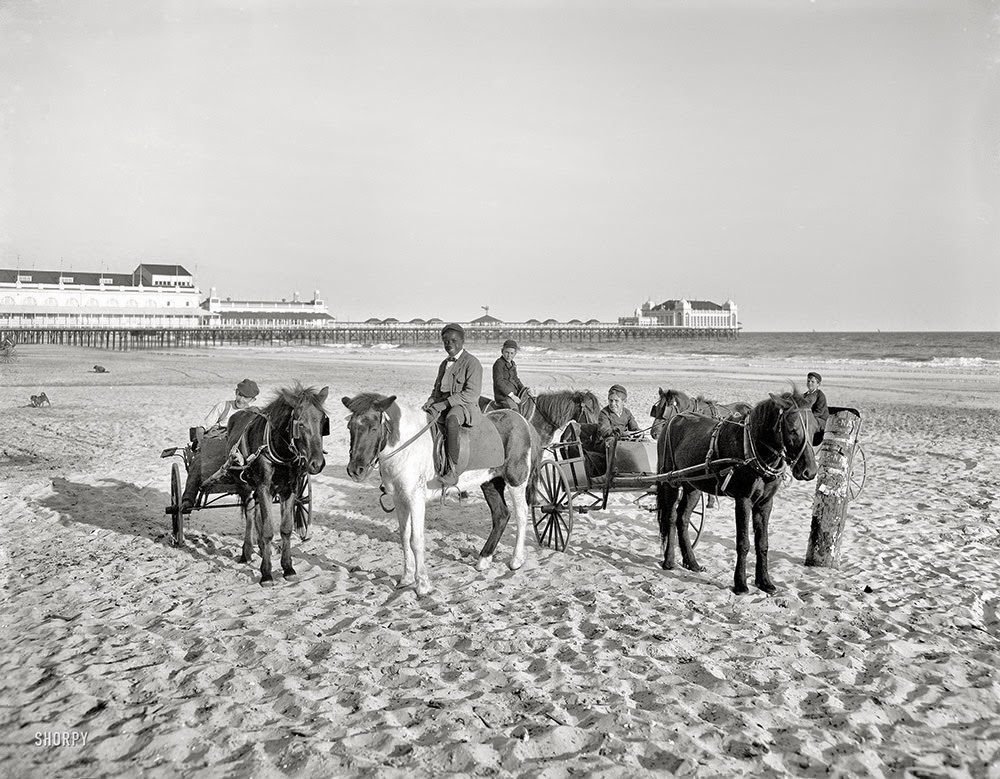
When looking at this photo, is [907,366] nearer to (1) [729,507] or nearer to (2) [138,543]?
(1) [729,507]

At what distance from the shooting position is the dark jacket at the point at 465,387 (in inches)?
268

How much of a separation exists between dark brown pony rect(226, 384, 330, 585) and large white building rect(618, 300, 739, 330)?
15334cm

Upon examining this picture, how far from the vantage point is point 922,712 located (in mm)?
4293

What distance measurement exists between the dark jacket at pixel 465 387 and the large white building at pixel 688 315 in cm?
15274

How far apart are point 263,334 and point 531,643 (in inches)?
3499

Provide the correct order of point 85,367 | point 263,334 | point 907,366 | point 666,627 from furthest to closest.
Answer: point 263,334 < point 907,366 < point 85,367 < point 666,627

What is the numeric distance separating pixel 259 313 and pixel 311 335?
25.4 meters

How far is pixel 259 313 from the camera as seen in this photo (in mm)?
114688

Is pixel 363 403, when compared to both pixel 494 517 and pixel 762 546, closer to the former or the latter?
pixel 494 517

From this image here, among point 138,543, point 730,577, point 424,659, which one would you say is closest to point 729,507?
point 730,577

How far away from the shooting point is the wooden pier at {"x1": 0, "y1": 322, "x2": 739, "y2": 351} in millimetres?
74438

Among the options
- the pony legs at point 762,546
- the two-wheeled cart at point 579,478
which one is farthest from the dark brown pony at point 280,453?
the pony legs at point 762,546

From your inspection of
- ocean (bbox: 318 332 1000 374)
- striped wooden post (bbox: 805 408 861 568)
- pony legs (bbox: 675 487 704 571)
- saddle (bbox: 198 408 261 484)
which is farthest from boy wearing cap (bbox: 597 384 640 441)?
ocean (bbox: 318 332 1000 374)

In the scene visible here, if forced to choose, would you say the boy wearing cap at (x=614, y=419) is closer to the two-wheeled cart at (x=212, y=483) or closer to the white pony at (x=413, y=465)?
the white pony at (x=413, y=465)
